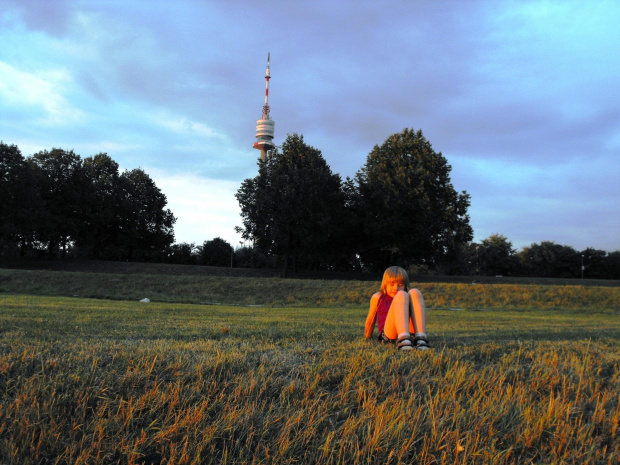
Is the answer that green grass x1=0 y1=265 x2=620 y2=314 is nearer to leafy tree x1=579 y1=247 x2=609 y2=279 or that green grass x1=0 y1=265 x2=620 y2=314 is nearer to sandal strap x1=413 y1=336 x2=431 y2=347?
sandal strap x1=413 y1=336 x2=431 y2=347

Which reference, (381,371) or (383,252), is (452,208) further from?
(381,371)

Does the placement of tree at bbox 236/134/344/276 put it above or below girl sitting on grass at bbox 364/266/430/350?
above

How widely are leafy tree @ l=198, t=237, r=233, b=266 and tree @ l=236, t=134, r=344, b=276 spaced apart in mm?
29067

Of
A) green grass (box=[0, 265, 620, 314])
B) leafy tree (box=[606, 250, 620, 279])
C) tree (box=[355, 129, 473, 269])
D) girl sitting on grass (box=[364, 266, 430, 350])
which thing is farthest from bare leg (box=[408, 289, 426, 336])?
leafy tree (box=[606, 250, 620, 279])

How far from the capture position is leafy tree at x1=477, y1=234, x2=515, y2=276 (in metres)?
83.5

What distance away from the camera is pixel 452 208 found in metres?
42.5

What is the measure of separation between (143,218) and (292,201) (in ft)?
97.1

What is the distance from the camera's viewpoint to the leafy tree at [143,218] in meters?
59.1

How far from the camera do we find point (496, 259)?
274ft

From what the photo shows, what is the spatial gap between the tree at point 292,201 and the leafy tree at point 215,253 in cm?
2907

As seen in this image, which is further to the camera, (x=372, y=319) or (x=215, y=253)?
(x=215, y=253)

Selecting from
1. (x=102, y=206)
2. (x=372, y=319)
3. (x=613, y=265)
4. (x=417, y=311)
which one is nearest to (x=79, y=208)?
(x=102, y=206)

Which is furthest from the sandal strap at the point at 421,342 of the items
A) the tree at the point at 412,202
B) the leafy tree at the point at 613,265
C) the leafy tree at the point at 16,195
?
the leafy tree at the point at 613,265

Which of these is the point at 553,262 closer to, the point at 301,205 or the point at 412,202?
the point at 412,202
